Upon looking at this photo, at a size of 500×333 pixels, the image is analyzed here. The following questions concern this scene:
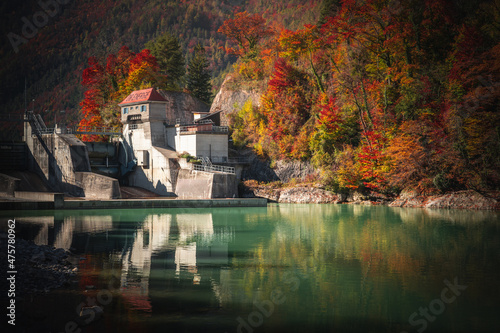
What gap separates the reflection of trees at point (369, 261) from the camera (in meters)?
14.0

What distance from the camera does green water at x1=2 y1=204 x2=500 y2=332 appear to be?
1213cm

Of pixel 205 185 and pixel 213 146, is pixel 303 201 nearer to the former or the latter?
pixel 205 185

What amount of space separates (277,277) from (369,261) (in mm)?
4348

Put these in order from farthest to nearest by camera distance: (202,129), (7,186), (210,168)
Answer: (202,129) → (210,168) → (7,186)

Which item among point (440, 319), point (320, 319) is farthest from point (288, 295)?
point (440, 319)

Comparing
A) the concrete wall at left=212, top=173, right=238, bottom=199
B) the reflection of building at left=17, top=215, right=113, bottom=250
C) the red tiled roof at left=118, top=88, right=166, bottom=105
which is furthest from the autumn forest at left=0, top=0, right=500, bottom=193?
the reflection of building at left=17, top=215, right=113, bottom=250

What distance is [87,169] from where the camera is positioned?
51.0 m

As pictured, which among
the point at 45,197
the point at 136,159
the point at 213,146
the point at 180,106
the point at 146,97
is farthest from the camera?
the point at 180,106

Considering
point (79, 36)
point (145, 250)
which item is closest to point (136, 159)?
point (145, 250)

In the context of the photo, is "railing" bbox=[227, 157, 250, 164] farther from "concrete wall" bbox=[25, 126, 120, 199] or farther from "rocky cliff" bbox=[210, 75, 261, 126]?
"concrete wall" bbox=[25, 126, 120, 199]

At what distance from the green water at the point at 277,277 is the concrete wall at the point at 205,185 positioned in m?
17.0

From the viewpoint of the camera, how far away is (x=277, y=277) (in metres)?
16.6

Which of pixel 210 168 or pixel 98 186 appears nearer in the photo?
pixel 98 186

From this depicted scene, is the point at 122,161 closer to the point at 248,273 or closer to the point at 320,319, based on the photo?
the point at 248,273
